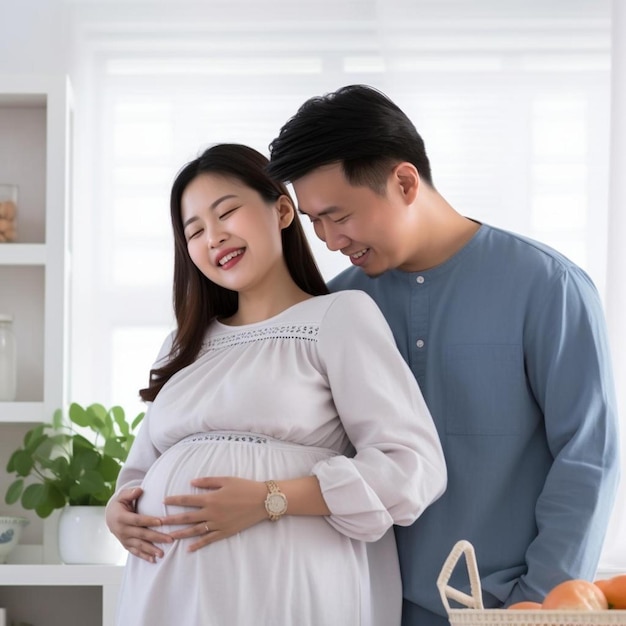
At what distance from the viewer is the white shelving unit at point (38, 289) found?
2410mm

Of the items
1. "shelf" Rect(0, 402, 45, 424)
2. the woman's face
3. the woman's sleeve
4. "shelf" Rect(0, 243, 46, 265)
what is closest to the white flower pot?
"shelf" Rect(0, 402, 45, 424)

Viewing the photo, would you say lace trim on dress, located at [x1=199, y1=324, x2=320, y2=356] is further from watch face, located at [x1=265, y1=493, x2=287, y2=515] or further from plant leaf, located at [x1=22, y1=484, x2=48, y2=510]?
plant leaf, located at [x1=22, y1=484, x2=48, y2=510]

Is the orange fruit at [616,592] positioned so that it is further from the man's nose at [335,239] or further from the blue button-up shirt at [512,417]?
the man's nose at [335,239]

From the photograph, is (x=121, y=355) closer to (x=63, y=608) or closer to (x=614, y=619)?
(x=63, y=608)

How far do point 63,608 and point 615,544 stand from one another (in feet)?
4.52

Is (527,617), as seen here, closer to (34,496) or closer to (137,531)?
(137,531)

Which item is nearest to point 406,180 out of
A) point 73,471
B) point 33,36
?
point 73,471

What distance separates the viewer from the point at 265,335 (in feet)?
5.05

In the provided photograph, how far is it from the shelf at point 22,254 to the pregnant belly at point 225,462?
1104mm

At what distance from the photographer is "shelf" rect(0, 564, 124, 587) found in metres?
2.20

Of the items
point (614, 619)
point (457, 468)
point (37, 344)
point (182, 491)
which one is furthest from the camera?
point (37, 344)

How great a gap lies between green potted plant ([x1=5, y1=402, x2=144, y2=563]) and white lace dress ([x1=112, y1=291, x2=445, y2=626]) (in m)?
0.75

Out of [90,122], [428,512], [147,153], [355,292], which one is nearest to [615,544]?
[428,512]

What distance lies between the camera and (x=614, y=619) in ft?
2.97
